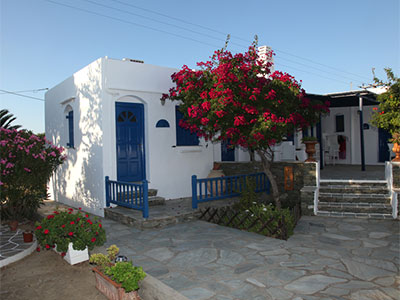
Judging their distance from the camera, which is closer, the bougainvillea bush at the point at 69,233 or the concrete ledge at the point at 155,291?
the concrete ledge at the point at 155,291

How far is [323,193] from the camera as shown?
9.06m

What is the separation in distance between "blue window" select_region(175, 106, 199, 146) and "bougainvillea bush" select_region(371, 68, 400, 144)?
17.5ft

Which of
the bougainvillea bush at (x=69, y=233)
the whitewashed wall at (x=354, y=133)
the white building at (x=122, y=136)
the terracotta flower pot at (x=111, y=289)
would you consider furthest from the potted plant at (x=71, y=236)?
the whitewashed wall at (x=354, y=133)

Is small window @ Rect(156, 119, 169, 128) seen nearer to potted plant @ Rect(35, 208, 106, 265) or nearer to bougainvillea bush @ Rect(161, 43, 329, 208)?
bougainvillea bush @ Rect(161, 43, 329, 208)

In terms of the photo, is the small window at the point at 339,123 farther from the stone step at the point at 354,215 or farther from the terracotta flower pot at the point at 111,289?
the terracotta flower pot at the point at 111,289

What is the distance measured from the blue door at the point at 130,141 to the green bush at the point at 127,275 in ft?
17.4

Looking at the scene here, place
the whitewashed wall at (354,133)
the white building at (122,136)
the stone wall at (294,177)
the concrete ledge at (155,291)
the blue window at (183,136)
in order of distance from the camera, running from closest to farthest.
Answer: the concrete ledge at (155,291) < the white building at (122,136) < the stone wall at (294,177) < the blue window at (183,136) < the whitewashed wall at (354,133)

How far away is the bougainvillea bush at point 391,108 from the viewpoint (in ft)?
27.2

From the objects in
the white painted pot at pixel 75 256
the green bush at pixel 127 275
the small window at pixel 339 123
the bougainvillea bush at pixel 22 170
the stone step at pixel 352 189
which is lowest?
the white painted pot at pixel 75 256

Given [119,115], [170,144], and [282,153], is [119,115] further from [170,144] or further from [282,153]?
[282,153]

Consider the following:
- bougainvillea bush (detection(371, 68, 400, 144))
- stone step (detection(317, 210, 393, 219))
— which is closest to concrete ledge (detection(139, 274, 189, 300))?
stone step (detection(317, 210, 393, 219))

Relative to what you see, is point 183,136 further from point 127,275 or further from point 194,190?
point 127,275

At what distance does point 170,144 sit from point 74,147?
301 centimetres

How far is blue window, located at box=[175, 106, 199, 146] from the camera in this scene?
1030 centimetres
